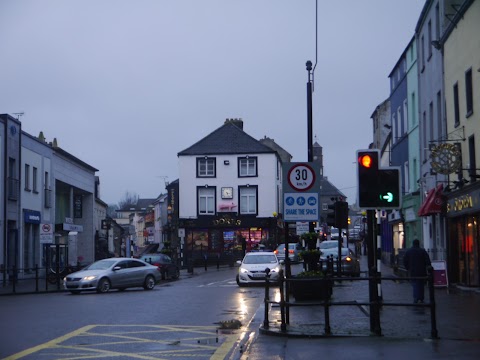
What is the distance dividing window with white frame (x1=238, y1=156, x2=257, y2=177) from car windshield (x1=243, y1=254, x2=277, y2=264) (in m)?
35.9

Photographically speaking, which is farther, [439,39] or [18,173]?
[18,173]

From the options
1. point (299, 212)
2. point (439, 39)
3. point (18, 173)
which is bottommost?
point (299, 212)

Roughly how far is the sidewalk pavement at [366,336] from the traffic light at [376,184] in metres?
1.37

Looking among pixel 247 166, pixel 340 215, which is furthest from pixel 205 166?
pixel 340 215

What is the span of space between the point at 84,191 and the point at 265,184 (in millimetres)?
18610

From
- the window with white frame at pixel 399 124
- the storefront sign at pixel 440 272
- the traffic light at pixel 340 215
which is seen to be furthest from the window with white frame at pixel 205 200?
the traffic light at pixel 340 215

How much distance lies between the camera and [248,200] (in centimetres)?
6856

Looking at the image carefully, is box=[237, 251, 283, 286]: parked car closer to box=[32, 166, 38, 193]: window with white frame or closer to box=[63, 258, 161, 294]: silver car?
box=[63, 258, 161, 294]: silver car

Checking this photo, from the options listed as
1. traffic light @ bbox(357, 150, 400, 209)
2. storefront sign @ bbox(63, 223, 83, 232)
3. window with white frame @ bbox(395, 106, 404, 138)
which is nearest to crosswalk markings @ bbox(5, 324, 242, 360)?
traffic light @ bbox(357, 150, 400, 209)

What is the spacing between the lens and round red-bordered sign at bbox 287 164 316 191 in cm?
1577

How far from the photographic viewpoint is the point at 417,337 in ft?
42.3

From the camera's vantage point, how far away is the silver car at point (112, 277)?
94.8 ft

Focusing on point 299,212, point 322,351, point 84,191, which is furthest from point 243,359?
point 84,191

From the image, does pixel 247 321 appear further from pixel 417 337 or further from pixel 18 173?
pixel 18 173
